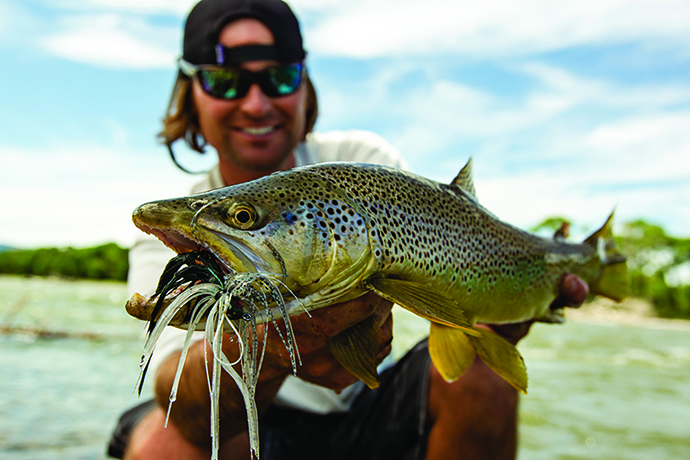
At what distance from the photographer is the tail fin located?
11.6ft

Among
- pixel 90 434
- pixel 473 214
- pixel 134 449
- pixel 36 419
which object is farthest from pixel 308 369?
pixel 36 419

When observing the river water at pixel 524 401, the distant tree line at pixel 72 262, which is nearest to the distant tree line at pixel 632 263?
the distant tree line at pixel 72 262

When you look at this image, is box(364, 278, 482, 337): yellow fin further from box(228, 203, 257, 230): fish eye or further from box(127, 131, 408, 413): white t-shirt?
box(127, 131, 408, 413): white t-shirt

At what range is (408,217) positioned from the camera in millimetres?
1971

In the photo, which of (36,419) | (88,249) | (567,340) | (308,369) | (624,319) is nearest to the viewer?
(308,369)

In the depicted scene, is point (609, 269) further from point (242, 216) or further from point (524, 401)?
point (524, 401)

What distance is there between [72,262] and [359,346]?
76.6 metres

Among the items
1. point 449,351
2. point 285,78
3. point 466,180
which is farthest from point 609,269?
point 285,78

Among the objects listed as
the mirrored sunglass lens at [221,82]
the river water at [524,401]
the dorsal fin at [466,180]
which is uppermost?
the mirrored sunglass lens at [221,82]

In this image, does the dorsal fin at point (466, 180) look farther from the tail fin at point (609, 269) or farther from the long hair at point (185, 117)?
the long hair at point (185, 117)

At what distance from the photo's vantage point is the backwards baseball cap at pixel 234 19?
12.5ft

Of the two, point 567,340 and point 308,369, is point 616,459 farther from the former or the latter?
point 567,340

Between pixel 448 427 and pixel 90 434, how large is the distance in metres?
4.69

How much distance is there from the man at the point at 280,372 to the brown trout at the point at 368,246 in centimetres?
24
